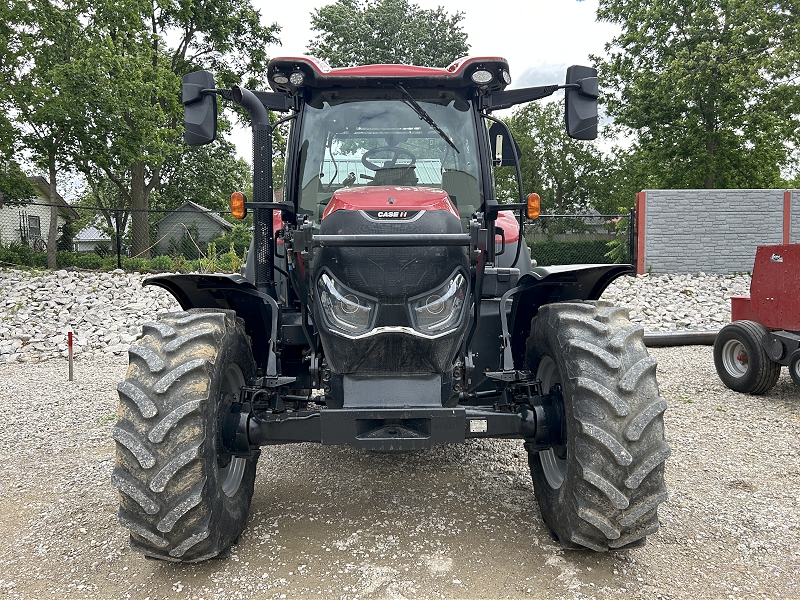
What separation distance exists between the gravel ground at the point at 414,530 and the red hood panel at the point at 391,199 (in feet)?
6.09

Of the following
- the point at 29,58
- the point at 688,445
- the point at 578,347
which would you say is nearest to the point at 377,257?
the point at 578,347

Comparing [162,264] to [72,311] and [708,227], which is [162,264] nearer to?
[72,311]

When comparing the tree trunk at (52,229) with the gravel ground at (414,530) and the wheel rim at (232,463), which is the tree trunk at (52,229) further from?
the wheel rim at (232,463)

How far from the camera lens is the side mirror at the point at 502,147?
13.7 ft

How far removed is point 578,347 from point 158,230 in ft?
60.9

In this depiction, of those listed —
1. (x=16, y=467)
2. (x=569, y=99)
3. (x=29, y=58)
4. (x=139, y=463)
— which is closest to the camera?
(x=139, y=463)

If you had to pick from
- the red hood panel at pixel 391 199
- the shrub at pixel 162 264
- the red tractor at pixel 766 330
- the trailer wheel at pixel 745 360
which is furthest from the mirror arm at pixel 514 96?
the shrub at pixel 162 264

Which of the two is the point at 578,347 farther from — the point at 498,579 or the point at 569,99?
the point at 569,99

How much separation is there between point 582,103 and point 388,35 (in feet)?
94.5

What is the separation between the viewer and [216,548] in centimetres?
311

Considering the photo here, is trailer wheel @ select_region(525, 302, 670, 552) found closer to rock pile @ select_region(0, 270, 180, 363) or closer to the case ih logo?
the case ih logo

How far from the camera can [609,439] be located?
290 centimetres

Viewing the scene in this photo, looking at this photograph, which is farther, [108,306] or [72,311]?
[108,306]


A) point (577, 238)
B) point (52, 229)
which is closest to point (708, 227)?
point (577, 238)
